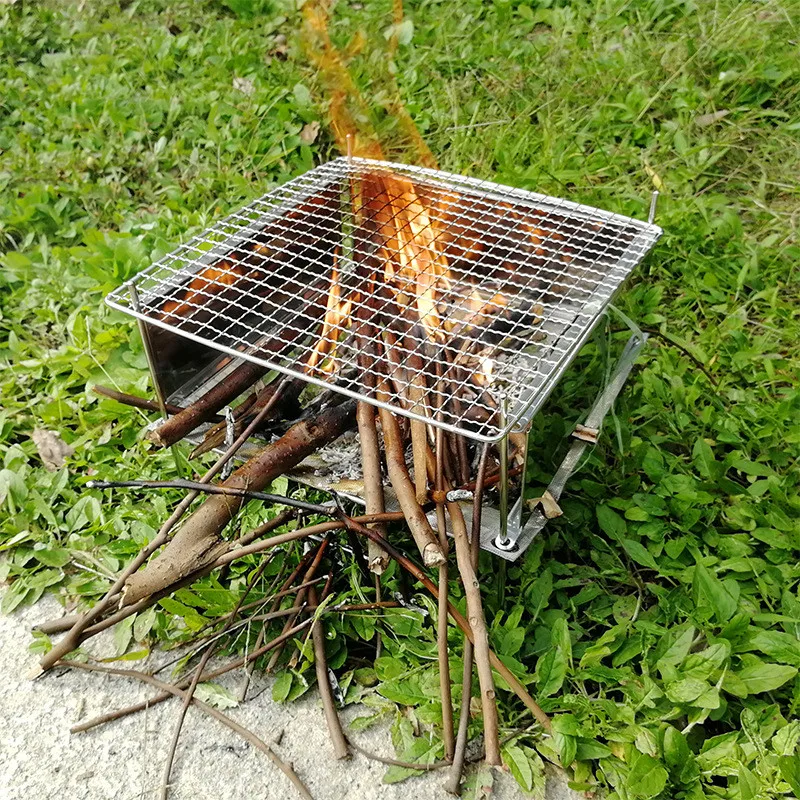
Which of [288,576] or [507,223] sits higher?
[507,223]

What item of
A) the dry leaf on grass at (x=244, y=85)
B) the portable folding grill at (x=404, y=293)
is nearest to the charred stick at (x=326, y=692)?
the portable folding grill at (x=404, y=293)

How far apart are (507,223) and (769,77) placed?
2111mm

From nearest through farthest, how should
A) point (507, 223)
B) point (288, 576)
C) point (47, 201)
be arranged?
point (288, 576) < point (507, 223) < point (47, 201)

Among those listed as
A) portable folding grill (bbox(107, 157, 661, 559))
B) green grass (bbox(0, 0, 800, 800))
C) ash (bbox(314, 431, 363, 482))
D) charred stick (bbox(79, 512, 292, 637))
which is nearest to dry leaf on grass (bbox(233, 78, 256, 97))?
green grass (bbox(0, 0, 800, 800))

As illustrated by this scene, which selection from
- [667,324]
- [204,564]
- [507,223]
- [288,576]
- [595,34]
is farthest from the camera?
[595,34]

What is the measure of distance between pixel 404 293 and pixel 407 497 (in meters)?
0.57

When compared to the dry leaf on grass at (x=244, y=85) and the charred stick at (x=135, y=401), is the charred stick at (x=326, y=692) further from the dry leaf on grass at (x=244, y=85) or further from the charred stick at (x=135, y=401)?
the dry leaf on grass at (x=244, y=85)

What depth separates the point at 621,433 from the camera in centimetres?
249

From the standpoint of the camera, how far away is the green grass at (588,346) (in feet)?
5.91

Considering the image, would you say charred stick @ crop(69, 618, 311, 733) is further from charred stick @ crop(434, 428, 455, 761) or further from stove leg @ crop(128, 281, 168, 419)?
stove leg @ crop(128, 281, 168, 419)

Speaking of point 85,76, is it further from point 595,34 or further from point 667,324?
point 667,324

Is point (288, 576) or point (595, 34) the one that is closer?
point (288, 576)

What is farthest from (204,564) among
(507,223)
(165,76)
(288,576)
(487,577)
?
(165,76)

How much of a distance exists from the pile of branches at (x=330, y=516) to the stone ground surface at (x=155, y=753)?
0.11 ft
